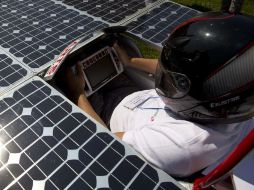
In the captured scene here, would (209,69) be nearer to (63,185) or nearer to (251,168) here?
(251,168)

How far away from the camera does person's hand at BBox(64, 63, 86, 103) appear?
279cm

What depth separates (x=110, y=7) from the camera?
3.54 meters

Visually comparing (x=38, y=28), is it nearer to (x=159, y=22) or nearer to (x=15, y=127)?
(x=159, y=22)

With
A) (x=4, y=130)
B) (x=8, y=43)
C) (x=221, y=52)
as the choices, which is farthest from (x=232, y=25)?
(x=8, y=43)

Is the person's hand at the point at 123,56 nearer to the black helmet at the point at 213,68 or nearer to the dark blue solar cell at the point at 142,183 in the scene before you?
the black helmet at the point at 213,68

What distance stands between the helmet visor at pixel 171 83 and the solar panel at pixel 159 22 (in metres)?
0.98

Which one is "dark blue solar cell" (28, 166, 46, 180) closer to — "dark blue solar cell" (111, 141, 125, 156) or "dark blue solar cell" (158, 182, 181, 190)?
"dark blue solar cell" (111, 141, 125, 156)

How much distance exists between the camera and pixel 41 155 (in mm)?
1930

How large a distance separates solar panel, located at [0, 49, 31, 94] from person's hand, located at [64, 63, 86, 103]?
1.23ft

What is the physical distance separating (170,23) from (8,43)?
1.62 meters

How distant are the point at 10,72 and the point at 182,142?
5.00 feet

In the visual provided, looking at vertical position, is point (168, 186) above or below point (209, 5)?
above

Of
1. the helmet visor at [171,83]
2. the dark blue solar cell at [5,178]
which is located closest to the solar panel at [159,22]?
the helmet visor at [171,83]

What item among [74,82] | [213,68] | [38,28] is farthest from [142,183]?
[38,28]
